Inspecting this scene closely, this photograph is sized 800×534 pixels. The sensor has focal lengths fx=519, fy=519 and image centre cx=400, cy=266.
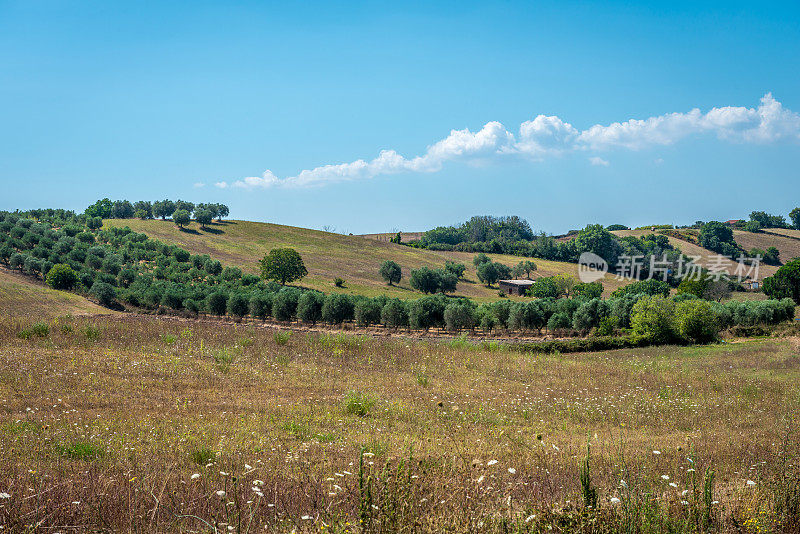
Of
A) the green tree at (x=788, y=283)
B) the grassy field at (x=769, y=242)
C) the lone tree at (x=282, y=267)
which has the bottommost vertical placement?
the lone tree at (x=282, y=267)

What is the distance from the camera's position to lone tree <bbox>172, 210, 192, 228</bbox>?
142 metres

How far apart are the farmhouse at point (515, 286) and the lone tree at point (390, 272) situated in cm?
2344

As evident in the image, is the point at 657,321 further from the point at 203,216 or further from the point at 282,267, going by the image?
the point at 203,216

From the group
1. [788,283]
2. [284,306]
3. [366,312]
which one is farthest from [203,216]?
[788,283]

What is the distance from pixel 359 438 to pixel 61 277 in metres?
91.7

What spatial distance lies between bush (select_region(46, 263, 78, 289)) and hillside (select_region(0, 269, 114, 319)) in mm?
2987

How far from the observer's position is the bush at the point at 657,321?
50062mm

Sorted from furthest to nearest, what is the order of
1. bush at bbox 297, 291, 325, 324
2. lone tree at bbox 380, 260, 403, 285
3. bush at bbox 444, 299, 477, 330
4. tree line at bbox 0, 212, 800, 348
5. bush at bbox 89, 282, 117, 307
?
1. lone tree at bbox 380, 260, 403, 285
2. bush at bbox 89, 282, 117, 307
3. bush at bbox 297, 291, 325, 324
4. bush at bbox 444, 299, 477, 330
5. tree line at bbox 0, 212, 800, 348

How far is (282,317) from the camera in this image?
73812 millimetres

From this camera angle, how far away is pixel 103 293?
79688 millimetres

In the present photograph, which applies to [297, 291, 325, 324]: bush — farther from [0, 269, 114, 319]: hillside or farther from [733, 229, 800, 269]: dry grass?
[733, 229, 800, 269]: dry grass

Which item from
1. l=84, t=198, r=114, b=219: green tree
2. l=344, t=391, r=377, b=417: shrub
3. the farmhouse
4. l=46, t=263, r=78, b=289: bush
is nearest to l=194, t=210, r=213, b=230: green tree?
l=84, t=198, r=114, b=219: green tree

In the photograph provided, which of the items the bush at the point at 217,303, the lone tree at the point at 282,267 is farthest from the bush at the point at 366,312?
the lone tree at the point at 282,267

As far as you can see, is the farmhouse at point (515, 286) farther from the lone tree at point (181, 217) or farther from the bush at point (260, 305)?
the lone tree at point (181, 217)
